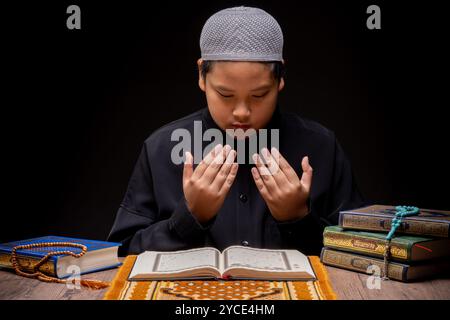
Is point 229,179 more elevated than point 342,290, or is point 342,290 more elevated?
point 229,179

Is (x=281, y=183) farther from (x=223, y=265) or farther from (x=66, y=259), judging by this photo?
(x=66, y=259)

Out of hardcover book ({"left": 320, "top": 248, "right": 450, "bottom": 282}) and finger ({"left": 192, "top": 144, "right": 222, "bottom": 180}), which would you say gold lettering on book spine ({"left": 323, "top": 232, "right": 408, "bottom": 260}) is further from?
finger ({"left": 192, "top": 144, "right": 222, "bottom": 180})

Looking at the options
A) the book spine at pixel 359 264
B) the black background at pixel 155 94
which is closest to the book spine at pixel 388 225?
the book spine at pixel 359 264

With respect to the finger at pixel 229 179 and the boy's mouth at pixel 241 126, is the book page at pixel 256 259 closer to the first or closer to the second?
the finger at pixel 229 179

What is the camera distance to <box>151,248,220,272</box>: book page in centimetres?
230

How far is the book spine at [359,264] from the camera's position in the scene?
2312mm

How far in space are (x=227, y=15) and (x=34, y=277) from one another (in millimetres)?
1205

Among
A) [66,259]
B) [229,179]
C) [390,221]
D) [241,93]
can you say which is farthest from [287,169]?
[66,259]

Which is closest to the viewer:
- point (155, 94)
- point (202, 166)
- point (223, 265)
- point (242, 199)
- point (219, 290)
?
point (219, 290)

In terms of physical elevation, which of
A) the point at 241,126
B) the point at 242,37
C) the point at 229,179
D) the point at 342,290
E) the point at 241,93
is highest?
the point at 242,37

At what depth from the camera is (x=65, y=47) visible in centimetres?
381

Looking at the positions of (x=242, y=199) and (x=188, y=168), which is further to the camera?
(x=242, y=199)

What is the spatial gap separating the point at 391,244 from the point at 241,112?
749 mm

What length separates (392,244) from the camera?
235 cm
